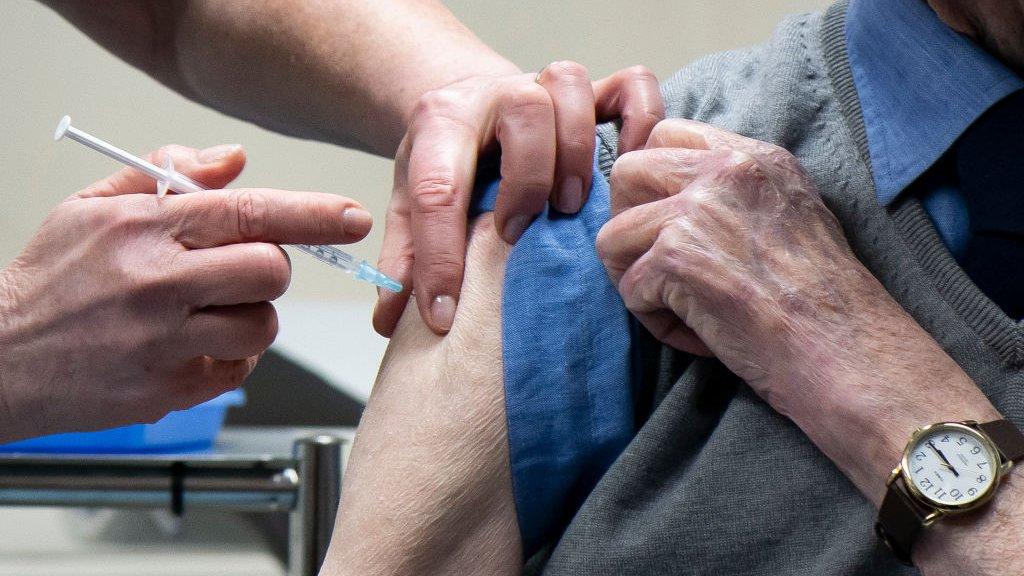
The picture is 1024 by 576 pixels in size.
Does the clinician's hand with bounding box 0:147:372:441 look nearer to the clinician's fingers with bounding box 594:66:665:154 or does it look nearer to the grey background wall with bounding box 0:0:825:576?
the clinician's fingers with bounding box 594:66:665:154

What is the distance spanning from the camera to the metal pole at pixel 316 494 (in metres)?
1.49

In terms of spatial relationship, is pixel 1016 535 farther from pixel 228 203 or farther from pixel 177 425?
pixel 177 425

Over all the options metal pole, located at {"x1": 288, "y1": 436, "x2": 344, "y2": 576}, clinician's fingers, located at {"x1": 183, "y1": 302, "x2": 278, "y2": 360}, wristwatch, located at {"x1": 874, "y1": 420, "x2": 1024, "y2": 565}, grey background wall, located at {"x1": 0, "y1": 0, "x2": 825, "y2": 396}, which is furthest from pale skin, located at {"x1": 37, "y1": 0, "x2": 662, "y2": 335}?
grey background wall, located at {"x1": 0, "y1": 0, "x2": 825, "y2": 396}

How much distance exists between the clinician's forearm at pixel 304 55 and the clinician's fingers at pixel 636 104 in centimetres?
22

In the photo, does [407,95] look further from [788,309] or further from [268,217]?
[788,309]

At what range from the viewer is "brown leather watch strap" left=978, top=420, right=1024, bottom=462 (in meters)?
0.70

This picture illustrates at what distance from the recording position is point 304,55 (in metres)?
1.26

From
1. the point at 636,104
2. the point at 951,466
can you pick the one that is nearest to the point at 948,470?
the point at 951,466

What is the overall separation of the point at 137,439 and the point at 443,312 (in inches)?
39.2

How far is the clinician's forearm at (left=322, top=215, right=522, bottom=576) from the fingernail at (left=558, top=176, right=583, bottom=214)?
4.0 inches

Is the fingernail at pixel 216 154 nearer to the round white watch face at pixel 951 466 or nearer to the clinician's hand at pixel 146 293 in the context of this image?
the clinician's hand at pixel 146 293

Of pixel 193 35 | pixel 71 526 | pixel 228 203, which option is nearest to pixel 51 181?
pixel 71 526

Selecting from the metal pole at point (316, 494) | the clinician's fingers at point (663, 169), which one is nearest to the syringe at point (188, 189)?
the clinician's fingers at point (663, 169)

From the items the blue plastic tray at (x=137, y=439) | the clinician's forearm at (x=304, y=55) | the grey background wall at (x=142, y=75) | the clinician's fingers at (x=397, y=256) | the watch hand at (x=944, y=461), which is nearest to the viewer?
the watch hand at (x=944, y=461)
